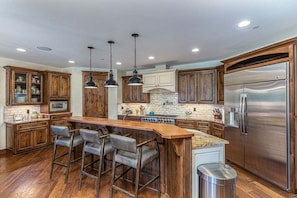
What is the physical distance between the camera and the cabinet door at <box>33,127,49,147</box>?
5120mm

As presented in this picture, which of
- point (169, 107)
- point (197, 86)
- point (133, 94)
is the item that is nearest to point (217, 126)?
point (197, 86)

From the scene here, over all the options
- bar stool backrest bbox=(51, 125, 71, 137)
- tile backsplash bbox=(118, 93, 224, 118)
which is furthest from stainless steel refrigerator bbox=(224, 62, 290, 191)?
bar stool backrest bbox=(51, 125, 71, 137)

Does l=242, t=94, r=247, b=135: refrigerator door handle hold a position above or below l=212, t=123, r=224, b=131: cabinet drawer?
above

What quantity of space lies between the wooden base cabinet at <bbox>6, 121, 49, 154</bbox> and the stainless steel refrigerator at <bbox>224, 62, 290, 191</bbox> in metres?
5.29

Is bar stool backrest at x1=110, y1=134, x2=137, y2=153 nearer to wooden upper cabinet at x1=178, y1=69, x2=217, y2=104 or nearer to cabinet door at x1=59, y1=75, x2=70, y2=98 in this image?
wooden upper cabinet at x1=178, y1=69, x2=217, y2=104

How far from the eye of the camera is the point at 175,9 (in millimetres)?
2275

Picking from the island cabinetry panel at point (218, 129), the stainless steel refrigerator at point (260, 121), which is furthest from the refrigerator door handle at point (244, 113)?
the island cabinetry panel at point (218, 129)

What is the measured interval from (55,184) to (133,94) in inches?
163

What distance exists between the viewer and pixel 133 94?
6691 millimetres

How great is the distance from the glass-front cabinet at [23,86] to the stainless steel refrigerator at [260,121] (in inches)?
223

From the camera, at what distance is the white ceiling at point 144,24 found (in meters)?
2.19

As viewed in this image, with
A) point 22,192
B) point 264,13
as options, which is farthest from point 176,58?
point 22,192

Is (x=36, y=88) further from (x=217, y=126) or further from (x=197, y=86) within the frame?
(x=217, y=126)

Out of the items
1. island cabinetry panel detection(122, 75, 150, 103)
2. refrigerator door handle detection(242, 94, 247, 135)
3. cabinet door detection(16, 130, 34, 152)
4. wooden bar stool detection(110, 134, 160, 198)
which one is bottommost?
cabinet door detection(16, 130, 34, 152)
